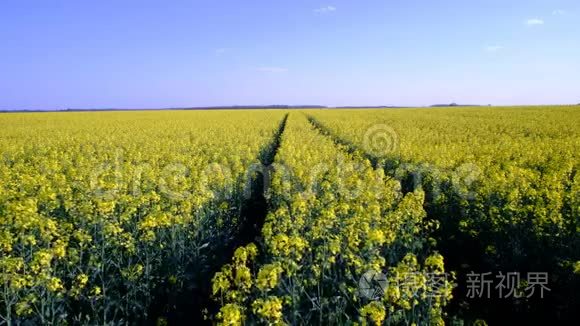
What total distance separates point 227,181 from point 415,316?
668cm

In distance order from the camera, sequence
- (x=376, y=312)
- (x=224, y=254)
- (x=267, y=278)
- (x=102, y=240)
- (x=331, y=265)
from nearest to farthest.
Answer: (x=376, y=312)
(x=267, y=278)
(x=331, y=265)
(x=102, y=240)
(x=224, y=254)

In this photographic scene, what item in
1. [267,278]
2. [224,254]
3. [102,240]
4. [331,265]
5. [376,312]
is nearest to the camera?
[376,312]

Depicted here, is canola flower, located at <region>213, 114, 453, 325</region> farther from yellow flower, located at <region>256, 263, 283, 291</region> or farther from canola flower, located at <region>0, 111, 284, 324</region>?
canola flower, located at <region>0, 111, 284, 324</region>

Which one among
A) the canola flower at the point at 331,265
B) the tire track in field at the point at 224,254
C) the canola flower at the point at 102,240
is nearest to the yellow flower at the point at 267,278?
the canola flower at the point at 331,265

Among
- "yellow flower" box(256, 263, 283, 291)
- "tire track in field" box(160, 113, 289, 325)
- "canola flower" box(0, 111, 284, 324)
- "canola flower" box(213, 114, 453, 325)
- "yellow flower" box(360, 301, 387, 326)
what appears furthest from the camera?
"tire track in field" box(160, 113, 289, 325)

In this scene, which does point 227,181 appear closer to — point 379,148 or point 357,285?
point 357,285

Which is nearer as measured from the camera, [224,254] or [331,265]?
[331,265]

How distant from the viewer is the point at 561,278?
5.56m

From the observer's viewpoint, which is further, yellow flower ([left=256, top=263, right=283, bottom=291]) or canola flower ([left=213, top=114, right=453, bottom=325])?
canola flower ([left=213, top=114, right=453, bottom=325])

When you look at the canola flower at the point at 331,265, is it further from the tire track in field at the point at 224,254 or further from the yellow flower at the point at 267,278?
the tire track in field at the point at 224,254

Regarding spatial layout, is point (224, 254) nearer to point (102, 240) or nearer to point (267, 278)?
point (102, 240)

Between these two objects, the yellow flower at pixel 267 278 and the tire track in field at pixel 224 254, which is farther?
the tire track in field at pixel 224 254

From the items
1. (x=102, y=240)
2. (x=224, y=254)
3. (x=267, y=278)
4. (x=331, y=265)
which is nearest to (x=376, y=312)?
(x=267, y=278)

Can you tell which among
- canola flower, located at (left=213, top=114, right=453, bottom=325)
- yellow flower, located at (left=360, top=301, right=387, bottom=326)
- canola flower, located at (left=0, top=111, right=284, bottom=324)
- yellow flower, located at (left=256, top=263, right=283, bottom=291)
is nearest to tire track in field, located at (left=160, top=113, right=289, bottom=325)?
canola flower, located at (left=0, top=111, right=284, bottom=324)
